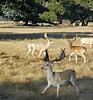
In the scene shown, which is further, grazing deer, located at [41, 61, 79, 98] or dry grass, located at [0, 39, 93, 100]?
dry grass, located at [0, 39, 93, 100]

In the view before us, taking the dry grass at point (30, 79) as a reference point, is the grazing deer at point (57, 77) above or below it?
above

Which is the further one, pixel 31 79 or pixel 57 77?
pixel 31 79

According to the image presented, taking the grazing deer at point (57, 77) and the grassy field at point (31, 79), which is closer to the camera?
the grazing deer at point (57, 77)

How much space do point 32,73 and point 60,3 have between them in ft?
90.2

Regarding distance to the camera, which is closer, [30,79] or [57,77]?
[57,77]

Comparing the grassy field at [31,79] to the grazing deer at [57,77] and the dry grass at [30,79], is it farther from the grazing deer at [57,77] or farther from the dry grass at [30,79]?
the grazing deer at [57,77]

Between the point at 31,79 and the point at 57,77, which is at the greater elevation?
the point at 57,77

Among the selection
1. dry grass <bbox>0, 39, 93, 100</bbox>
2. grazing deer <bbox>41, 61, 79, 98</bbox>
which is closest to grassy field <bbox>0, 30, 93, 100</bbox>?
dry grass <bbox>0, 39, 93, 100</bbox>

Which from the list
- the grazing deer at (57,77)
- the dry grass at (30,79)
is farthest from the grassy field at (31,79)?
the grazing deer at (57,77)

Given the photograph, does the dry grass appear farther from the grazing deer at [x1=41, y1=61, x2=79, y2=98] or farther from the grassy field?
the grazing deer at [x1=41, y1=61, x2=79, y2=98]

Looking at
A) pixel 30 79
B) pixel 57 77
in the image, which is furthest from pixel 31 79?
pixel 57 77

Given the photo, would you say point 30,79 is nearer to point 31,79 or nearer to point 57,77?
point 31,79

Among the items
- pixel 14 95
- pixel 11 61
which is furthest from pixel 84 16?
pixel 14 95

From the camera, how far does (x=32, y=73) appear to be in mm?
16391
